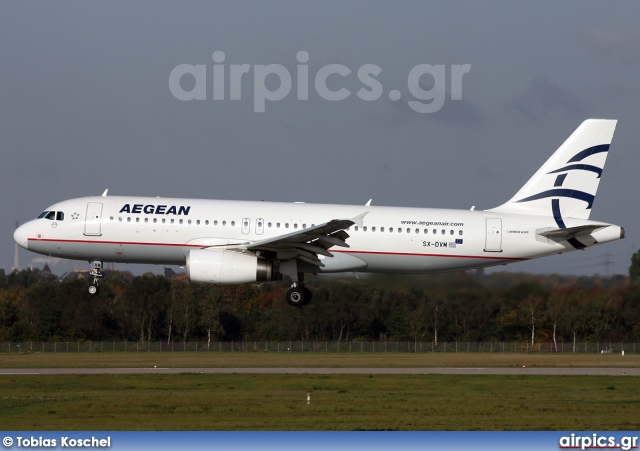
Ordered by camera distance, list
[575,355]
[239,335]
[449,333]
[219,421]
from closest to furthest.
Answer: [219,421], [575,355], [449,333], [239,335]

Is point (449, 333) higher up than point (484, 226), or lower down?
lower down

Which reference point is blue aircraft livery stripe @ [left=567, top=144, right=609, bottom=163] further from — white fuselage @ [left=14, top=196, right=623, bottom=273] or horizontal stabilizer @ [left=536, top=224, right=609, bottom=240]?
horizontal stabilizer @ [left=536, top=224, right=609, bottom=240]

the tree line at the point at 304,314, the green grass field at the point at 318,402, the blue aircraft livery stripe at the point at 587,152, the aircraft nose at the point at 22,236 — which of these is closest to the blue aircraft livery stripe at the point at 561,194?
the blue aircraft livery stripe at the point at 587,152

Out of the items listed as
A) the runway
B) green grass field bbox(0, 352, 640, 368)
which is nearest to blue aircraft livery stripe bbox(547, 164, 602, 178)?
the runway

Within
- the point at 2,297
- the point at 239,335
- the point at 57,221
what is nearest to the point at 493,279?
the point at 57,221

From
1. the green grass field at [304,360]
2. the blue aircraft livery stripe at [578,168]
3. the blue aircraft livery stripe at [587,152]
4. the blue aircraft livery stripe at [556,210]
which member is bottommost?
the green grass field at [304,360]

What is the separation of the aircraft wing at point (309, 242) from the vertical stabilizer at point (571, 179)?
24.7ft

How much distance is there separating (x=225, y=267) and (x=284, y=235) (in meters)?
2.46

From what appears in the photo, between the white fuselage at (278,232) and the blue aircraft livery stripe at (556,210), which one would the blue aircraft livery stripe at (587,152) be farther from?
the white fuselage at (278,232)

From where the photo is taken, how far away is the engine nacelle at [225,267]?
3731 centimetres

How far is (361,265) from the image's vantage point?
39.4 meters

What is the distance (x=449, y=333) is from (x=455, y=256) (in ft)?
69.7

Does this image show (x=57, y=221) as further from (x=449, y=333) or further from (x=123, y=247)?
(x=449, y=333)

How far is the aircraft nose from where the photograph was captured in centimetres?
3994
